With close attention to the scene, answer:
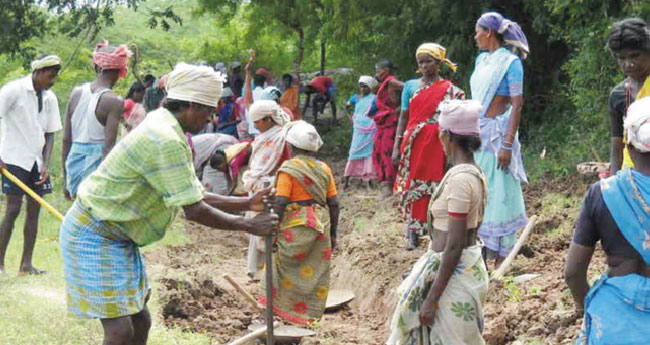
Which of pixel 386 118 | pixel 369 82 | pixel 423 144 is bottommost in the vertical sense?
pixel 386 118

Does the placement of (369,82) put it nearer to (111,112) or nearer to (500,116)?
(500,116)

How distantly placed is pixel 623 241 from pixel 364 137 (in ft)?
33.1

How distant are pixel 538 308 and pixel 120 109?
3403 mm

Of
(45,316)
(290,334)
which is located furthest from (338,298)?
(45,316)

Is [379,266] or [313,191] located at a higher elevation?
[313,191]

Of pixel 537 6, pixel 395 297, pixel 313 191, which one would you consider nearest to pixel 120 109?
pixel 313 191

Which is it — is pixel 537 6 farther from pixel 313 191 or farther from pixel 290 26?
pixel 313 191

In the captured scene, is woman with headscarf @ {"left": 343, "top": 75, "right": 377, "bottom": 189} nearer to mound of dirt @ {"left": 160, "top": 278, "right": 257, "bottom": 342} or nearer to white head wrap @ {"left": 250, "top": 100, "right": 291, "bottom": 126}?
mound of dirt @ {"left": 160, "top": 278, "right": 257, "bottom": 342}

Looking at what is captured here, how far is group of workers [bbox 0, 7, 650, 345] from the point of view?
332 cm

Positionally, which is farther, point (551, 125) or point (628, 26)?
point (551, 125)

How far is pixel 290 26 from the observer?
16734mm


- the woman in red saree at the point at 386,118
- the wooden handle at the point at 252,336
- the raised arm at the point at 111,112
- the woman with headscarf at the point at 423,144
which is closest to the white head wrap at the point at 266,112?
the woman with headscarf at the point at 423,144

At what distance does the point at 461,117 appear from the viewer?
4.31 metres

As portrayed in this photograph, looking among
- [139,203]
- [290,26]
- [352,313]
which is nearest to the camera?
[139,203]
